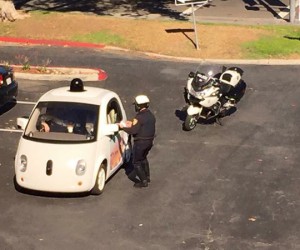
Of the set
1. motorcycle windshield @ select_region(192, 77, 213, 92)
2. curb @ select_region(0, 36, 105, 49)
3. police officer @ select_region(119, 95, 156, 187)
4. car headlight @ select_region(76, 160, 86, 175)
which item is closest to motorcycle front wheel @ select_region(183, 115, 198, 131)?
motorcycle windshield @ select_region(192, 77, 213, 92)

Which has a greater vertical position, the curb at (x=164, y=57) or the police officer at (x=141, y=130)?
the police officer at (x=141, y=130)

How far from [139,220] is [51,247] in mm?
1666

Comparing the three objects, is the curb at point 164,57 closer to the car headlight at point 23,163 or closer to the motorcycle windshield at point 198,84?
the motorcycle windshield at point 198,84

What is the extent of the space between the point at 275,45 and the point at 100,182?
13.5 meters

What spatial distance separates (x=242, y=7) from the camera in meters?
32.5

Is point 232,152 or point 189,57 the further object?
point 189,57

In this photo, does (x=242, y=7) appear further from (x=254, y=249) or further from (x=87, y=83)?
(x=254, y=249)

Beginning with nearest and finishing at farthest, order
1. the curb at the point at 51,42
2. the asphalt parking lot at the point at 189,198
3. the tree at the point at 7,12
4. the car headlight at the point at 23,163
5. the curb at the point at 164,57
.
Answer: the asphalt parking lot at the point at 189,198 < the car headlight at the point at 23,163 < the curb at the point at 164,57 < the curb at the point at 51,42 < the tree at the point at 7,12

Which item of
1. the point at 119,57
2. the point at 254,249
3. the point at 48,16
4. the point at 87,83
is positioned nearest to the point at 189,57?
the point at 119,57

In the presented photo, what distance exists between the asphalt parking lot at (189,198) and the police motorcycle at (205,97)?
0.28m

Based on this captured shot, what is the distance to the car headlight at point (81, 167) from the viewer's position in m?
12.4

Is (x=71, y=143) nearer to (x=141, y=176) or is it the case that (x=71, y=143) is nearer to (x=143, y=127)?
(x=143, y=127)

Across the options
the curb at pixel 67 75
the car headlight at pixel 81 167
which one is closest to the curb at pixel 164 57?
the curb at pixel 67 75

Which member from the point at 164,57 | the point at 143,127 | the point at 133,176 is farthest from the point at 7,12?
the point at 143,127
